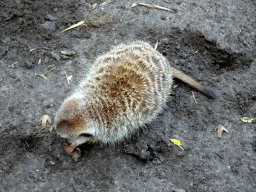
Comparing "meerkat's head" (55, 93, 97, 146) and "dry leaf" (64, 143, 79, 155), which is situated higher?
"meerkat's head" (55, 93, 97, 146)

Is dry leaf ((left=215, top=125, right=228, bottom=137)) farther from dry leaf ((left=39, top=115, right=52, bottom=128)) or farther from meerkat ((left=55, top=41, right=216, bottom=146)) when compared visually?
→ dry leaf ((left=39, top=115, right=52, bottom=128))

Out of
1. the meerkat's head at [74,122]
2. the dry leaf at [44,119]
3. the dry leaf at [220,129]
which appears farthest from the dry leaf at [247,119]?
the dry leaf at [44,119]

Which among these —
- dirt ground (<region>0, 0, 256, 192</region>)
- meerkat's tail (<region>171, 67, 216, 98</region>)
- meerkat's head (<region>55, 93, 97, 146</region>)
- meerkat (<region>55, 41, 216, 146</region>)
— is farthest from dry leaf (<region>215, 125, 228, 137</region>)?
meerkat's head (<region>55, 93, 97, 146</region>)

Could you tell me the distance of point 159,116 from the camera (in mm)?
3232

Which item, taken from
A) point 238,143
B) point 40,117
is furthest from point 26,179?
point 238,143

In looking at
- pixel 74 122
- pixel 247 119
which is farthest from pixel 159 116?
pixel 74 122

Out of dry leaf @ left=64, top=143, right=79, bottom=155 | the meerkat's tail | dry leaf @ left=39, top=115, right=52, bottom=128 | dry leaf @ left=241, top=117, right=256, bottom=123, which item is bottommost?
dry leaf @ left=64, top=143, right=79, bottom=155

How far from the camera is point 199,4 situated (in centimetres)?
413

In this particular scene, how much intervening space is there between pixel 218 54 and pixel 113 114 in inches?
92.0

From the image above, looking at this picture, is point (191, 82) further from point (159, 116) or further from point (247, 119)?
point (247, 119)

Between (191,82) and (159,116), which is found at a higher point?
(191,82)

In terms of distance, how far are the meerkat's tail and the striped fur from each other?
0.36 m

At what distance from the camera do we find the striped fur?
247 cm

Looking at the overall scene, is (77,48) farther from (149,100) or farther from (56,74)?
(149,100)
